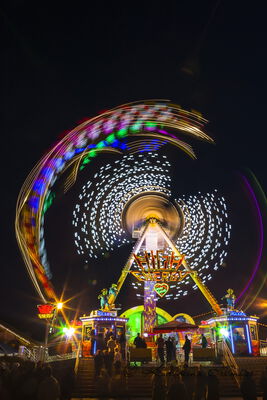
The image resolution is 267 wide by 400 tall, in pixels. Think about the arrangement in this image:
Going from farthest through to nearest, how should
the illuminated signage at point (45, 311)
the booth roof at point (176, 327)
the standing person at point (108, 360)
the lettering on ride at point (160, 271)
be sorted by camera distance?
1. the lettering on ride at point (160, 271)
2. the illuminated signage at point (45, 311)
3. the booth roof at point (176, 327)
4. the standing person at point (108, 360)

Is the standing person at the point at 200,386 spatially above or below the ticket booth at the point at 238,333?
below

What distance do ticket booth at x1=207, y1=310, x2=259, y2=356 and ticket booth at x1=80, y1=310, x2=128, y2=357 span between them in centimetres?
743

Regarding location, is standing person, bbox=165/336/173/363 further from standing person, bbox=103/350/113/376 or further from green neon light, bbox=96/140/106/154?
green neon light, bbox=96/140/106/154

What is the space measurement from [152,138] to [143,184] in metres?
6.35

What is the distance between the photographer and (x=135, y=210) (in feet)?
143

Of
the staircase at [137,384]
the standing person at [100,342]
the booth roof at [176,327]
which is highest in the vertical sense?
the booth roof at [176,327]

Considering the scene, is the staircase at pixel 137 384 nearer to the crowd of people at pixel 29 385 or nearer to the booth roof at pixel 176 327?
the booth roof at pixel 176 327

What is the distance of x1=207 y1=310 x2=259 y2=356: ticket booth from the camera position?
2503 cm

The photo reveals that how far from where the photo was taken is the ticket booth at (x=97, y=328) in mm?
24547

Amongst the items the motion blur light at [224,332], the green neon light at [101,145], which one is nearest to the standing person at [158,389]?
the motion blur light at [224,332]

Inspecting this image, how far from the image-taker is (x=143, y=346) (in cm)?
1930

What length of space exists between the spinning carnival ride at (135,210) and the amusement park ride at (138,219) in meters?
0.09

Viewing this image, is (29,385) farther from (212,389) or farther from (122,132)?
(122,132)

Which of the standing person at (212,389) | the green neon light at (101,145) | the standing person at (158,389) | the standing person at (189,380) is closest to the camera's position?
the standing person at (158,389)
